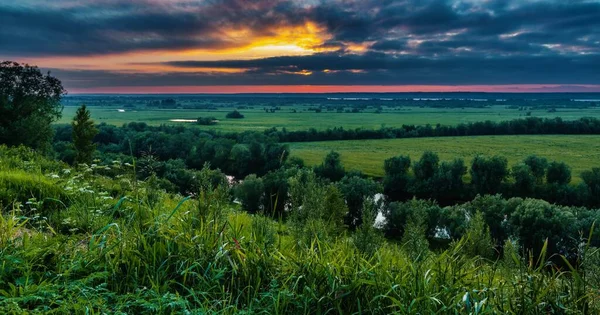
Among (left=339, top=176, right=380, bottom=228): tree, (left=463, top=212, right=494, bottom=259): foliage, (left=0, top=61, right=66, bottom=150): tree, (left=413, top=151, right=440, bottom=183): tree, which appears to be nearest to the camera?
(left=463, top=212, right=494, bottom=259): foliage

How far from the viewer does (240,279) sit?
440 centimetres

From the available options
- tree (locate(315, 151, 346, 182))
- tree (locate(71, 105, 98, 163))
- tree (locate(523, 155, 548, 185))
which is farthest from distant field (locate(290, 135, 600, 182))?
tree (locate(71, 105, 98, 163))

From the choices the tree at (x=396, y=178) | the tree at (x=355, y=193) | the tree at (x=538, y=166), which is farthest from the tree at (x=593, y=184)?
the tree at (x=355, y=193)

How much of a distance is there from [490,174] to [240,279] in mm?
74318

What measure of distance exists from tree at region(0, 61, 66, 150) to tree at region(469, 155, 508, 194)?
62293mm

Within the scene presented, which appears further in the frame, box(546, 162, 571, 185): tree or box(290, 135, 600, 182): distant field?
box(290, 135, 600, 182): distant field

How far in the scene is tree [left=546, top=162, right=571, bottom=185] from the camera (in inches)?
2746

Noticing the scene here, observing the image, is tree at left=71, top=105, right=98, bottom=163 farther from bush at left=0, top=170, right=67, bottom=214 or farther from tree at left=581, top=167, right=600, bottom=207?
tree at left=581, top=167, right=600, bottom=207

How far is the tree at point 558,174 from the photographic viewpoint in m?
69.8

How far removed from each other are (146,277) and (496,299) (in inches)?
137

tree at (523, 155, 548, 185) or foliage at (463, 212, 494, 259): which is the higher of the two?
foliage at (463, 212, 494, 259)

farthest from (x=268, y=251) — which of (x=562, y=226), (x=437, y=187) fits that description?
(x=437, y=187)

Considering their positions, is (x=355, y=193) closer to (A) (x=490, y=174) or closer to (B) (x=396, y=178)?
(B) (x=396, y=178)

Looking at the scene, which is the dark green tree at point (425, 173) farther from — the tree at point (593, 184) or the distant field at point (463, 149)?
the tree at point (593, 184)
